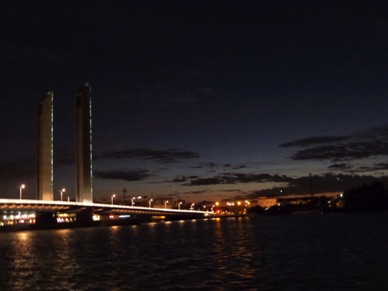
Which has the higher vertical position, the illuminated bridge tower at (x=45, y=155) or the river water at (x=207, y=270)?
the illuminated bridge tower at (x=45, y=155)

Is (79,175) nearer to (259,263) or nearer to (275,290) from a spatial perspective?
(259,263)

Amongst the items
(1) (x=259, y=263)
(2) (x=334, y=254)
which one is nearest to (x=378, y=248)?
(2) (x=334, y=254)

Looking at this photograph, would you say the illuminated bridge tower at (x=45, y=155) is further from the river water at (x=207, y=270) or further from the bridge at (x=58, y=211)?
the river water at (x=207, y=270)

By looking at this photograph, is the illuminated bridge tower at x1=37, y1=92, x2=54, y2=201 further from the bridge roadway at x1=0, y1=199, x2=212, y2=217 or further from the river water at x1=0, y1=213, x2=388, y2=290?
the river water at x1=0, y1=213, x2=388, y2=290

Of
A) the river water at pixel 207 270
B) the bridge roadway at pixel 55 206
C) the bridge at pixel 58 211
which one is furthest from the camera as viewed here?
the bridge at pixel 58 211

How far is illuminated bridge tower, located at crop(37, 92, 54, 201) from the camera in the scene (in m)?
116

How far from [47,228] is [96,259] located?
104 metres

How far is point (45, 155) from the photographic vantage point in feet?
386

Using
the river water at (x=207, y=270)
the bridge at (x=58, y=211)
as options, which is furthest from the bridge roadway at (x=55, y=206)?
the river water at (x=207, y=270)

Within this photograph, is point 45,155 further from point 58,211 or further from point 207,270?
point 207,270

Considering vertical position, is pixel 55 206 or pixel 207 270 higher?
pixel 55 206

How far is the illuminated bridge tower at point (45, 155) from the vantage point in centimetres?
11594

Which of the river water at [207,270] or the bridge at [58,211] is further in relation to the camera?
the bridge at [58,211]

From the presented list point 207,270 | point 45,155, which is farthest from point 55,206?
point 207,270
